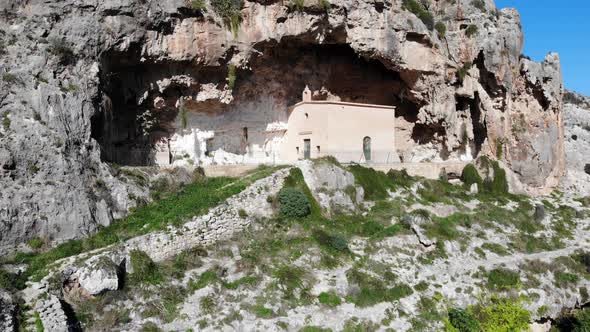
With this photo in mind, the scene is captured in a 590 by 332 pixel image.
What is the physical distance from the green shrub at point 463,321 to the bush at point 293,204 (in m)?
8.00

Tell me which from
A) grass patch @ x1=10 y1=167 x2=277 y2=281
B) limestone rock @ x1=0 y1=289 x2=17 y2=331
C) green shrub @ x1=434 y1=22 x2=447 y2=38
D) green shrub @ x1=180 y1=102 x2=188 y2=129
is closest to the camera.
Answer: limestone rock @ x1=0 y1=289 x2=17 y2=331

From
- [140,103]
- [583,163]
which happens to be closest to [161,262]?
[140,103]

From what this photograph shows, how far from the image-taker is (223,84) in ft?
93.9

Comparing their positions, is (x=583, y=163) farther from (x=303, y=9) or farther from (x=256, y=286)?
(x=256, y=286)

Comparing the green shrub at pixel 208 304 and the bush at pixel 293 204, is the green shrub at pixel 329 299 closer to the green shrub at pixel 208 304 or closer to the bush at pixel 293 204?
the green shrub at pixel 208 304

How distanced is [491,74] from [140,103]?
24.8 m

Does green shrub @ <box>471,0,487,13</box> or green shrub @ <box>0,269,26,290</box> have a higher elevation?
green shrub @ <box>471,0,487,13</box>

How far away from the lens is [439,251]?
20.9m

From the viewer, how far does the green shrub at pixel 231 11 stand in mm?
26264

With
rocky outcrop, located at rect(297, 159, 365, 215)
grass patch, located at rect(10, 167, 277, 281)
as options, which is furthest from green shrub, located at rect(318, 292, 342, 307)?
rocky outcrop, located at rect(297, 159, 365, 215)

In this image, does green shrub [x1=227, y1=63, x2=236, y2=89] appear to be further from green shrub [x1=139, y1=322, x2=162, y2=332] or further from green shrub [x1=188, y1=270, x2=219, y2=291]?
green shrub [x1=139, y1=322, x2=162, y2=332]

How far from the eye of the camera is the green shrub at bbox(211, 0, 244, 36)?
26.3 m

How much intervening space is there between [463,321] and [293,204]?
895 cm

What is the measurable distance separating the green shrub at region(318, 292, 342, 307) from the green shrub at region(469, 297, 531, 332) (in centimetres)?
540
